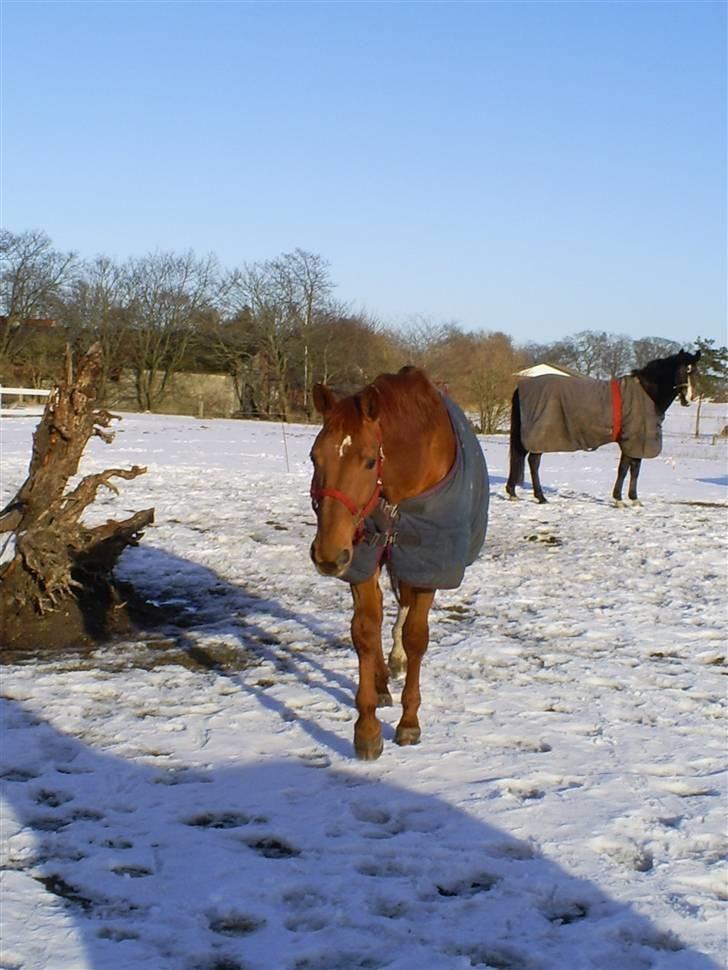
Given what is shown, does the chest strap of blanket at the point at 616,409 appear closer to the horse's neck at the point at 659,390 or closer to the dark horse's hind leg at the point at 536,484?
the horse's neck at the point at 659,390

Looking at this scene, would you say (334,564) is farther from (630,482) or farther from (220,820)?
(630,482)

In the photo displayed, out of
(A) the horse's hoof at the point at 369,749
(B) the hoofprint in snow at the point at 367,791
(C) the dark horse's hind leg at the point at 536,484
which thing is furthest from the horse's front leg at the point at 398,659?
(C) the dark horse's hind leg at the point at 536,484

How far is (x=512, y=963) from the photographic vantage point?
2.70m

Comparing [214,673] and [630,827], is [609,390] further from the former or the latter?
[630,827]

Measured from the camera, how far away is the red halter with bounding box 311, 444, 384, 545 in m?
3.79

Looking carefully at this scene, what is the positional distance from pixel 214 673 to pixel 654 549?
16.8 ft

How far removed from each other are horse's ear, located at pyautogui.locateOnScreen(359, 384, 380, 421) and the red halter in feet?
0.57

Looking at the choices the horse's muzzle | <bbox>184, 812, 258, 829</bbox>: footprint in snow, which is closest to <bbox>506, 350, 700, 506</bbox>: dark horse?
the horse's muzzle

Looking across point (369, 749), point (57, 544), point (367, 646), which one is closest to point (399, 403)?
point (367, 646)

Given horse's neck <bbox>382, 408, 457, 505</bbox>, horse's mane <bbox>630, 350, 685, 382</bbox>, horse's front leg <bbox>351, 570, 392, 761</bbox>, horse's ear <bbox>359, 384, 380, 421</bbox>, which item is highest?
horse's mane <bbox>630, 350, 685, 382</bbox>

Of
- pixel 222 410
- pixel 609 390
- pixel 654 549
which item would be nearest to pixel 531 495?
pixel 609 390

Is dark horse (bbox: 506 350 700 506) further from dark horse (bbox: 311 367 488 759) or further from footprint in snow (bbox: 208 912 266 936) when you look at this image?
footprint in snow (bbox: 208 912 266 936)

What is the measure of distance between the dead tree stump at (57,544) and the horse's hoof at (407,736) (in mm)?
2589

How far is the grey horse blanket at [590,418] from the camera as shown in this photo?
465 inches
